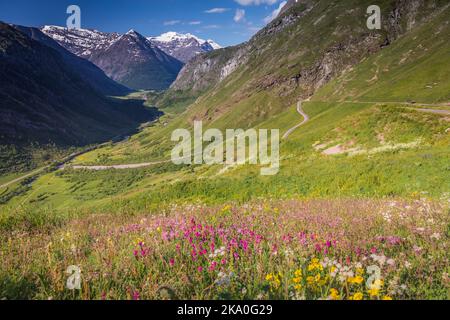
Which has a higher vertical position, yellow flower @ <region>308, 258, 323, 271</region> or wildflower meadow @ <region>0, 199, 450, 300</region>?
yellow flower @ <region>308, 258, 323, 271</region>

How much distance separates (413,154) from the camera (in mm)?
24516

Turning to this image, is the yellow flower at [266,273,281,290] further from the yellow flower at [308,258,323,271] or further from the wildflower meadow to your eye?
the yellow flower at [308,258,323,271]

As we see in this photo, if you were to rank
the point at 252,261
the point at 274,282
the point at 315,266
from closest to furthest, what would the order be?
the point at 274,282
the point at 315,266
the point at 252,261

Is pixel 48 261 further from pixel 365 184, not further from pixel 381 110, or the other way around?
pixel 381 110

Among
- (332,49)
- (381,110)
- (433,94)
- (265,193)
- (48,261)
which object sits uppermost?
(332,49)

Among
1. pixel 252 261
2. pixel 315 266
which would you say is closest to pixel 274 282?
pixel 315 266

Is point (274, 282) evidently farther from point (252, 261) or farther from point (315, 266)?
point (252, 261)

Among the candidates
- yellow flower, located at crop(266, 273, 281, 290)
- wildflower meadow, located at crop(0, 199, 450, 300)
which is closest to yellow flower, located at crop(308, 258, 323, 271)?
wildflower meadow, located at crop(0, 199, 450, 300)

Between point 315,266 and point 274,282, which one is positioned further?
point 315,266

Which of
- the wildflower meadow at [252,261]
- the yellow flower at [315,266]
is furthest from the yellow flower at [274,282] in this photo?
the yellow flower at [315,266]

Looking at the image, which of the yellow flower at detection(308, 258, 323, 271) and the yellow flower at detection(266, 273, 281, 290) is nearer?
the yellow flower at detection(266, 273, 281, 290)
